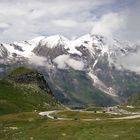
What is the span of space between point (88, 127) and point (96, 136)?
590 inches

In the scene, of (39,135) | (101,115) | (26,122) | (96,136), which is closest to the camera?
(96,136)

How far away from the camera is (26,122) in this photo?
137250 millimetres

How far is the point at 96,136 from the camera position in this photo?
98688mm

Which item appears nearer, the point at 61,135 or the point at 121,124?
the point at 61,135

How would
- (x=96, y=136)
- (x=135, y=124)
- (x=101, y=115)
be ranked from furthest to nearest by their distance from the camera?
1. (x=101, y=115)
2. (x=135, y=124)
3. (x=96, y=136)

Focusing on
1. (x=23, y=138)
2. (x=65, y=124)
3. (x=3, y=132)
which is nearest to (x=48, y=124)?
(x=65, y=124)

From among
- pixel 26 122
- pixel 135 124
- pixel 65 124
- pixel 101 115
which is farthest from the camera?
pixel 101 115

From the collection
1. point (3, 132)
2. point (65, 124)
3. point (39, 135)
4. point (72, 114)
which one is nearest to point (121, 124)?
point (65, 124)

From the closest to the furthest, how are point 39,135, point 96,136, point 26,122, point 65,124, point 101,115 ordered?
point 96,136 → point 39,135 → point 65,124 → point 26,122 → point 101,115

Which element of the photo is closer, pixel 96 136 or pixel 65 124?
pixel 96 136

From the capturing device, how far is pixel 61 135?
103500mm

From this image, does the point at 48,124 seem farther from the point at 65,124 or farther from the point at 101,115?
the point at 101,115

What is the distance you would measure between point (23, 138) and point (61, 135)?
9.37 meters

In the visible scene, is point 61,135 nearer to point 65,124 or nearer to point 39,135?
point 39,135
